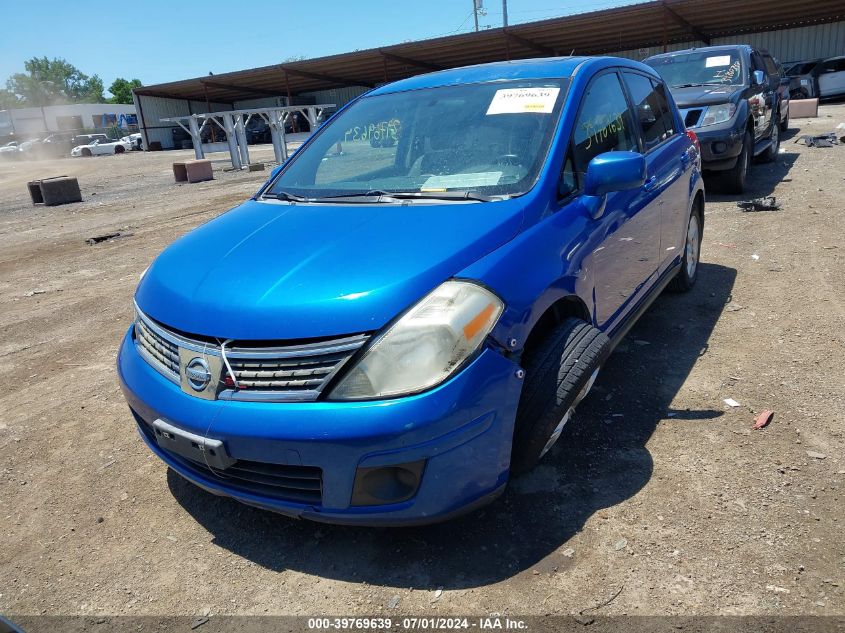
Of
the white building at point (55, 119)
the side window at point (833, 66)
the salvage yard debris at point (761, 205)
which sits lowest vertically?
the salvage yard debris at point (761, 205)

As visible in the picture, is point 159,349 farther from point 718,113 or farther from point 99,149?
point 99,149

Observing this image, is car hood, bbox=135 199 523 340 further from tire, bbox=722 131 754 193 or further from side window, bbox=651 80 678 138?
tire, bbox=722 131 754 193

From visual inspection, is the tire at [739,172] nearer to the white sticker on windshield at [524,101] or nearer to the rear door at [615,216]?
the rear door at [615,216]

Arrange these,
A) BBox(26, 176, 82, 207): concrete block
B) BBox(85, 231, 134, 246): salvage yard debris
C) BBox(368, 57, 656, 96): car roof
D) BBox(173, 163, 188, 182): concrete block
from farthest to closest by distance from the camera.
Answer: BBox(173, 163, 188, 182): concrete block, BBox(26, 176, 82, 207): concrete block, BBox(85, 231, 134, 246): salvage yard debris, BBox(368, 57, 656, 96): car roof

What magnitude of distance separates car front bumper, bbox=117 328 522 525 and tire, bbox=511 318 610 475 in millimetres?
126

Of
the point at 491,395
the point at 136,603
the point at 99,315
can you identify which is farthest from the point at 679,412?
the point at 99,315

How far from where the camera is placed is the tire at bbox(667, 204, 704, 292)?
478 cm

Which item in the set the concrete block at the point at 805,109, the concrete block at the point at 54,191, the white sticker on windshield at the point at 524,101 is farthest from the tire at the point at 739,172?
the concrete block at the point at 54,191

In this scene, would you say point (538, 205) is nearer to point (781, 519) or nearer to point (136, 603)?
point (781, 519)

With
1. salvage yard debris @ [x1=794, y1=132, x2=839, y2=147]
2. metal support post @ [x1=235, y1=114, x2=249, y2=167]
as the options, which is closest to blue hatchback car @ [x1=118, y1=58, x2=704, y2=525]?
salvage yard debris @ [x1=794, y1=132, x2=839, y2=147]

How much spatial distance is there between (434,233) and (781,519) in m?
1.73

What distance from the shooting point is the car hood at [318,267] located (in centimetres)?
213

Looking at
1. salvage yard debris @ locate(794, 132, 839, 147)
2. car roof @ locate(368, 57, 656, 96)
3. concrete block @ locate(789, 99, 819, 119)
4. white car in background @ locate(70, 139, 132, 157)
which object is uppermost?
white car in background @ locate(70, 139, 132, 157)

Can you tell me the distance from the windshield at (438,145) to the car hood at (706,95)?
583cm
